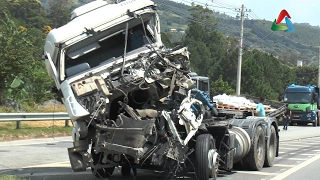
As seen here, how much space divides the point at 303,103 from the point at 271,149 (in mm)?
27741

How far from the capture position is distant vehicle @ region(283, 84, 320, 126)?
129ft

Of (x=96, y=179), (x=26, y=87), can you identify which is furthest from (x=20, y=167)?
(x=26, y=87)

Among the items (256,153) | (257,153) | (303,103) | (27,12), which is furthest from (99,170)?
(27,12)

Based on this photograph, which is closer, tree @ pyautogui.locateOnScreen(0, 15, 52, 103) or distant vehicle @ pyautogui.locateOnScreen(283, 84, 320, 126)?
tree @ pyautogui.locateOnScreen(0, 15, 52, 103)

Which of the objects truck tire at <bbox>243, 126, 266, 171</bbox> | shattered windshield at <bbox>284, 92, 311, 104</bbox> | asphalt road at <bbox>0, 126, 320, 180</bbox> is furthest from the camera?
shattered windshield at <bbox>284, 92, 311, 104</bbox>

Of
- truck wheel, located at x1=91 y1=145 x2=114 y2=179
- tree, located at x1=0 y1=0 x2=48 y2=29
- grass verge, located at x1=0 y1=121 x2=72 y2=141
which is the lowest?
grass verge, located at x1=0 y1=121 x2=72 y2=141

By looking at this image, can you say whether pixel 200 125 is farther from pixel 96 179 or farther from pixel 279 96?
pixel 279 96

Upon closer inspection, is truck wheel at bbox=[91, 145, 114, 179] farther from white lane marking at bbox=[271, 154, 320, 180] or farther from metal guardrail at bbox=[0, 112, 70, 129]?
metal guardrail at bbox=[0, 112, 70, 129]

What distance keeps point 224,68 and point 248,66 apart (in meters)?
13.9

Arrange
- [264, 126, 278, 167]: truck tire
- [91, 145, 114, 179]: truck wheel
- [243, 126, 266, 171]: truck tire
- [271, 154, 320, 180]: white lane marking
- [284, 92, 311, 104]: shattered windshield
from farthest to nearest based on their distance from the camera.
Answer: [284, 92, 311, 104]: shattered windshield → [264, 126, 278, 167]: truck tire → [243, 126, 266, 171]: truck tire → [271, 154, 320, 180]: white lane marking → [91, 145, 114, 179]: truck wheel

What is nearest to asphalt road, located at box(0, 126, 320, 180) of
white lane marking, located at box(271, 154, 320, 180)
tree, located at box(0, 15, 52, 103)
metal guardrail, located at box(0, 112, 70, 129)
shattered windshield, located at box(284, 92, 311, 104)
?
white lane marking, located at box(271, 154, 320, 180)

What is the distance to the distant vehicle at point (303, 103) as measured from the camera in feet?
129

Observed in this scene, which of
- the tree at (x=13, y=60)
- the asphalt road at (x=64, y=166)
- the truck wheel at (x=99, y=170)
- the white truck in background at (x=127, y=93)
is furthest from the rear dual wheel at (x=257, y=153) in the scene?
the tree at (x=13, y=60)

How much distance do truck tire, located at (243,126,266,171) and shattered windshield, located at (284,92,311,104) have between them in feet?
93.6
